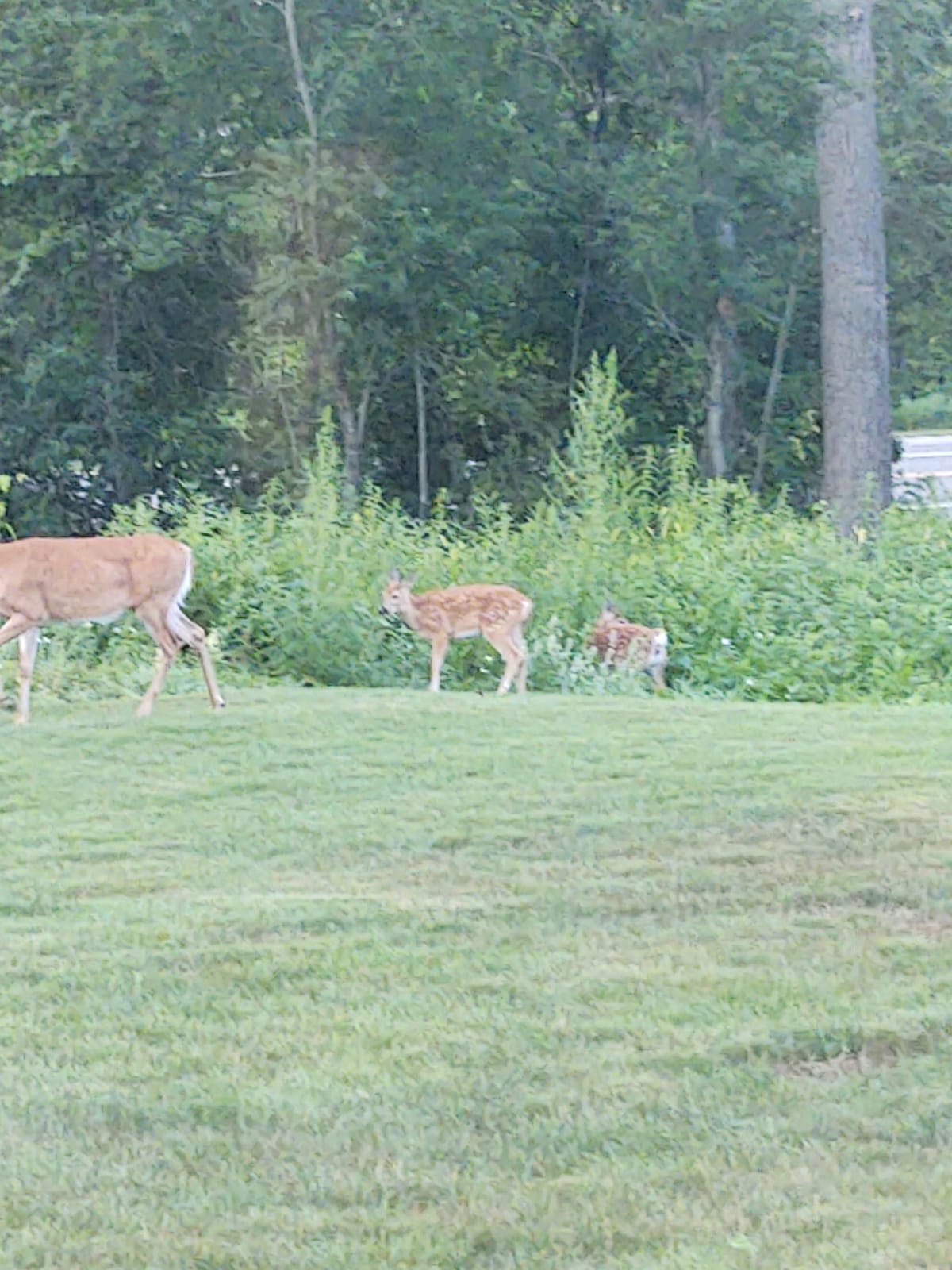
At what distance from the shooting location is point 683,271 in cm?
2077

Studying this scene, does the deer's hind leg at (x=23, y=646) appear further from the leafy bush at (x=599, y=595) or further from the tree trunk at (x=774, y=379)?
the tree trunk at (x=774, y=379)

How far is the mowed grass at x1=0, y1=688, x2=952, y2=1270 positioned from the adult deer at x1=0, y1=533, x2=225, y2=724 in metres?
0.86

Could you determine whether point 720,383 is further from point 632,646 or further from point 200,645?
point 200,645

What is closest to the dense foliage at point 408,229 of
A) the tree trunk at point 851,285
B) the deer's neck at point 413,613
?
Answer: the tree trunk at point 851,285

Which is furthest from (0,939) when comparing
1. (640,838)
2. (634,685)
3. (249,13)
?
(249,13)

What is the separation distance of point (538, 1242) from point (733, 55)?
1706 centimetres

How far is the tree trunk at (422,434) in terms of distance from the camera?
21891 mm

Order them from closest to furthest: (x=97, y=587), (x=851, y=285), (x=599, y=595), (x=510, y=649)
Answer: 1. (x=97, y=587)
2. (x=510, y=649)
3. (x=599, y=595)
4. (x=851, y=285)

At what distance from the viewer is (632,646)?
13.2 m

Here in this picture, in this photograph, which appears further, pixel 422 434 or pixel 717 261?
pixel 422 434

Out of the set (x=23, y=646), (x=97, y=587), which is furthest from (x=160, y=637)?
(x=23, y=646)

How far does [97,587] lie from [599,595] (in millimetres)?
4678

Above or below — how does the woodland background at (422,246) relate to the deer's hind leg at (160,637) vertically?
above

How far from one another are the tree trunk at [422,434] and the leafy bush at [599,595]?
4870mm
